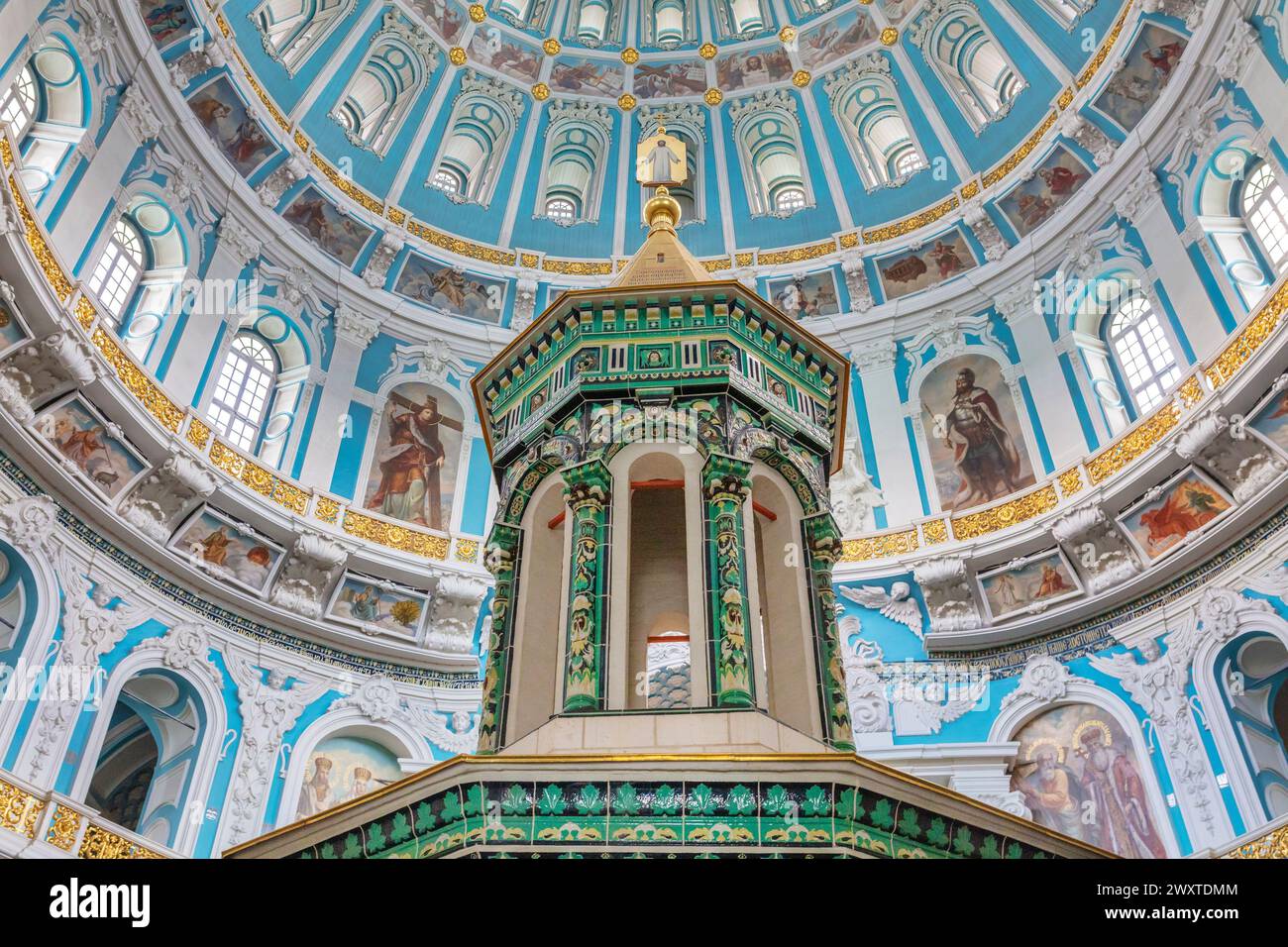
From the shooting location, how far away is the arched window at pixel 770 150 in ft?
76.9

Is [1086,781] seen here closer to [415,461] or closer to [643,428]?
[643,428]

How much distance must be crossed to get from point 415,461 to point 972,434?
975 cm

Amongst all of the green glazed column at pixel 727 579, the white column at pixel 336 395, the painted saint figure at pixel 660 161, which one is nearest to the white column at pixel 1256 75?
the painted saint figure at pixel 660 161

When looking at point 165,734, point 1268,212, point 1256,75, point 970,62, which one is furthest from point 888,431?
point 165,734

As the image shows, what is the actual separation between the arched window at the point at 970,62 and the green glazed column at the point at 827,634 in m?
15.2

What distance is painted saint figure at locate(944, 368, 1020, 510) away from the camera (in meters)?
17.8

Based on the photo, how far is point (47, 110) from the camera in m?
14.5

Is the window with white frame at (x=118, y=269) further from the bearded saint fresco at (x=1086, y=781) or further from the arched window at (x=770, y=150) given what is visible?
the bearded saint fresco at (x=1086, y=781)

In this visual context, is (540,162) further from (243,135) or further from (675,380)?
(675,380)

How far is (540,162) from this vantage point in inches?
930

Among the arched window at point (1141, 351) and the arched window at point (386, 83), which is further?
the arched window at point (386, 83)

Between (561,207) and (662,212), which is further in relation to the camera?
(561,207)
